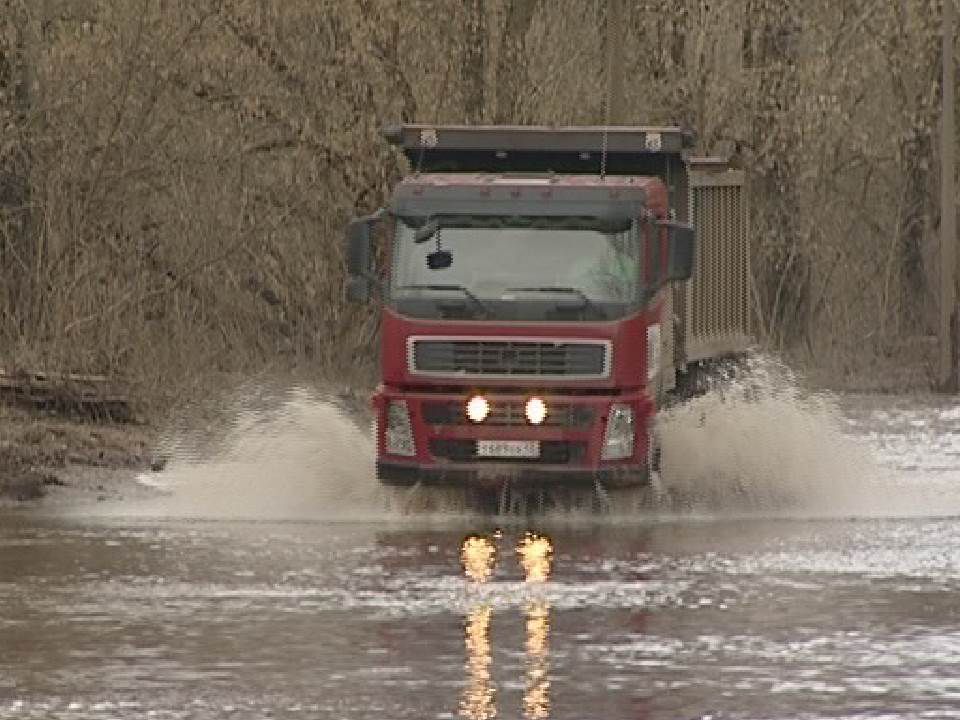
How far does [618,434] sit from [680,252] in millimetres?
1562

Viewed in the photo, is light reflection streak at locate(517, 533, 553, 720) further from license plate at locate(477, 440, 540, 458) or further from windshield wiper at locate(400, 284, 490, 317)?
windshield wiper at locate(400, 284, 490, 317)

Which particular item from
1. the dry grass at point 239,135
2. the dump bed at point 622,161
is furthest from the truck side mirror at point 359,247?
the dry grass at point 239,135

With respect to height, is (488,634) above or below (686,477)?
above

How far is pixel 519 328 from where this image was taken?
2345 cm

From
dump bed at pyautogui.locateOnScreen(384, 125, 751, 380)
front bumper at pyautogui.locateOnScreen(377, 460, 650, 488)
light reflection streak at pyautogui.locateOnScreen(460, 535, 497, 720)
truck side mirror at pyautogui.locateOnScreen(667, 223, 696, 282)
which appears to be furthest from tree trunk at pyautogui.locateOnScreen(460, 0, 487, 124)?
light reflection streak at pyautogui.locateOnScreen(460, 535, 497, 720)

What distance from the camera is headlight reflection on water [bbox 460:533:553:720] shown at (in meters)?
13.5

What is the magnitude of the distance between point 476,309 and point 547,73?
16315mm

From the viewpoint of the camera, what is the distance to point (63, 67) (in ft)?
125

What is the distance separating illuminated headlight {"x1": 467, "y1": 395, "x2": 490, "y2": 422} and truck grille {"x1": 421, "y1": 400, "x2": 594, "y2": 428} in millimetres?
29

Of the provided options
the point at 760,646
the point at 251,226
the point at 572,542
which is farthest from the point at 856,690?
the point at 251,226

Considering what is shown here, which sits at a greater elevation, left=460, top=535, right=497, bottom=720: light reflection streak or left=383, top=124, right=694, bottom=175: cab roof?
left=383, top=124, right=694, bottom=175: cab roof

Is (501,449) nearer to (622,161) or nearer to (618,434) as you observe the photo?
(618,434)

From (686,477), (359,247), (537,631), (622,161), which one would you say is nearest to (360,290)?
(359,247)

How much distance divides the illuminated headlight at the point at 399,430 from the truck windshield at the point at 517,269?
2.31ft
